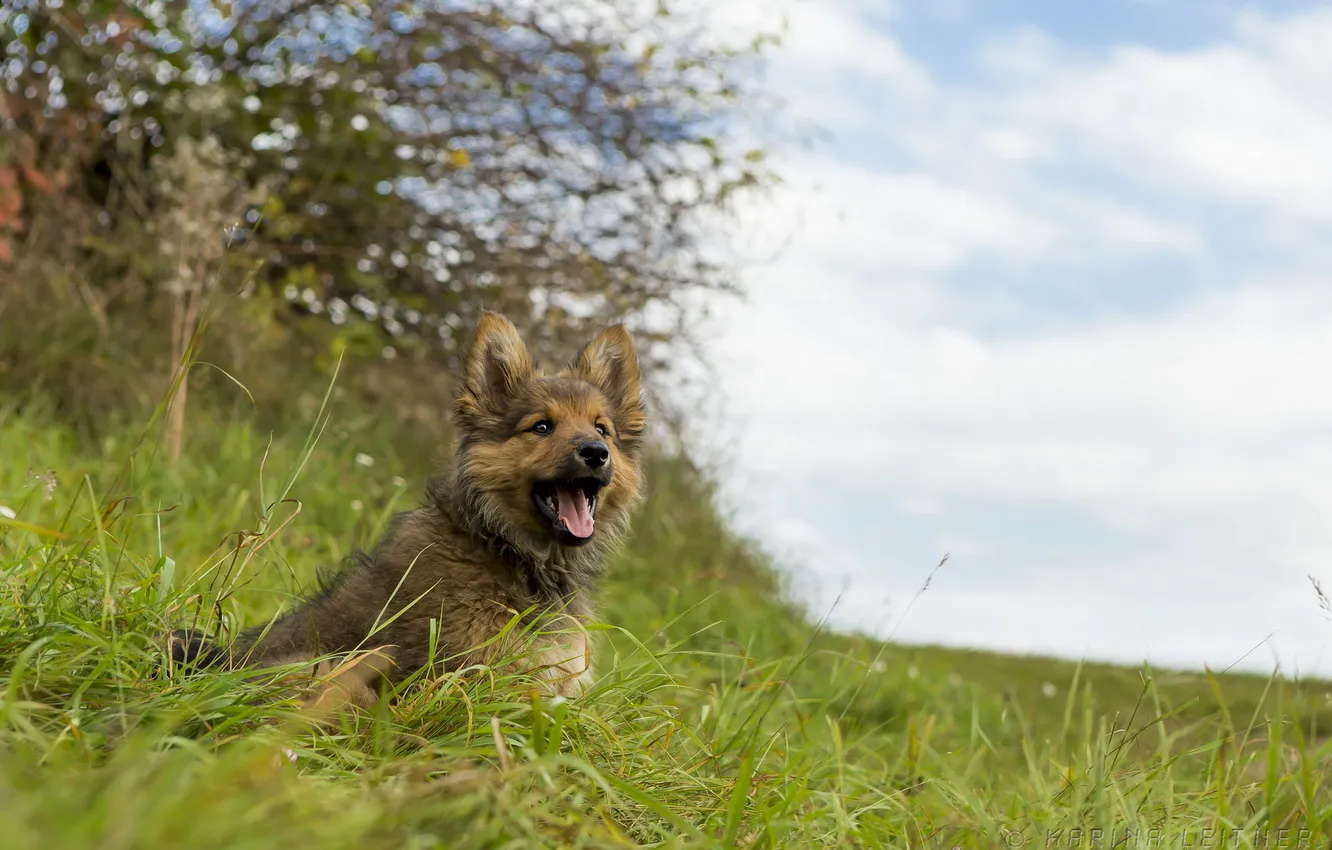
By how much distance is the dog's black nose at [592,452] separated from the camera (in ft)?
14.6

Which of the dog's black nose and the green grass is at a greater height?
the dog's black nose

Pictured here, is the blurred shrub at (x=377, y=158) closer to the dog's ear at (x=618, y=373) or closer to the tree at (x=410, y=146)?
the tree at (x=410, y=146)

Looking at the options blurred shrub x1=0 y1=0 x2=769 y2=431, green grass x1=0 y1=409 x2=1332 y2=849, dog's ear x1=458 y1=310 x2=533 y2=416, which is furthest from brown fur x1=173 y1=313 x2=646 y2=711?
blurred shrub x1=0 y1=0 x2=769 y2=431

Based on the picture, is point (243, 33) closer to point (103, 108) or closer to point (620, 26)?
point (103, 108)

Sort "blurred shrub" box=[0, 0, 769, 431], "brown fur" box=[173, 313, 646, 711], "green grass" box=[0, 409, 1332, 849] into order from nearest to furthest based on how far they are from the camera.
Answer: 1. "green grass" box=[0, 409, 1332, 849]
2. "brown fur" box=[173, 313, 646, 711]
3. "blurred shrub" box=[0, 0, 769, 431]

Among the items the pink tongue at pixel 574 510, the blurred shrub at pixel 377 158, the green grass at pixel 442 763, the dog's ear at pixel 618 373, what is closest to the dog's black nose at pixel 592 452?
the pink tongue at pixel 574 510

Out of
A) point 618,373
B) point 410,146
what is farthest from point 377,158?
point 618,373

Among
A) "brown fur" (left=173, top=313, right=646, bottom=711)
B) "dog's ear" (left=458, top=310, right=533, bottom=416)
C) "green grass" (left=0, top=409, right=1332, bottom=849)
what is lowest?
"green grass" (left=0, top=409, right=1332, bottom=849)

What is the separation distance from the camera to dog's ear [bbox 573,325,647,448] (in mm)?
5141

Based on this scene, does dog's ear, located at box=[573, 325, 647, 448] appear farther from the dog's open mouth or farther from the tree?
the tree

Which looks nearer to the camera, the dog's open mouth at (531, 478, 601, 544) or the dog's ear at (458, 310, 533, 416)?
the dog's open mouth at (531, 478, 601, 544)

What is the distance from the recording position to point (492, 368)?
4.85 metres

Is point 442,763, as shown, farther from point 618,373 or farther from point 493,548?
point 618,373

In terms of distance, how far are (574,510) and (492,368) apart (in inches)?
28.4
